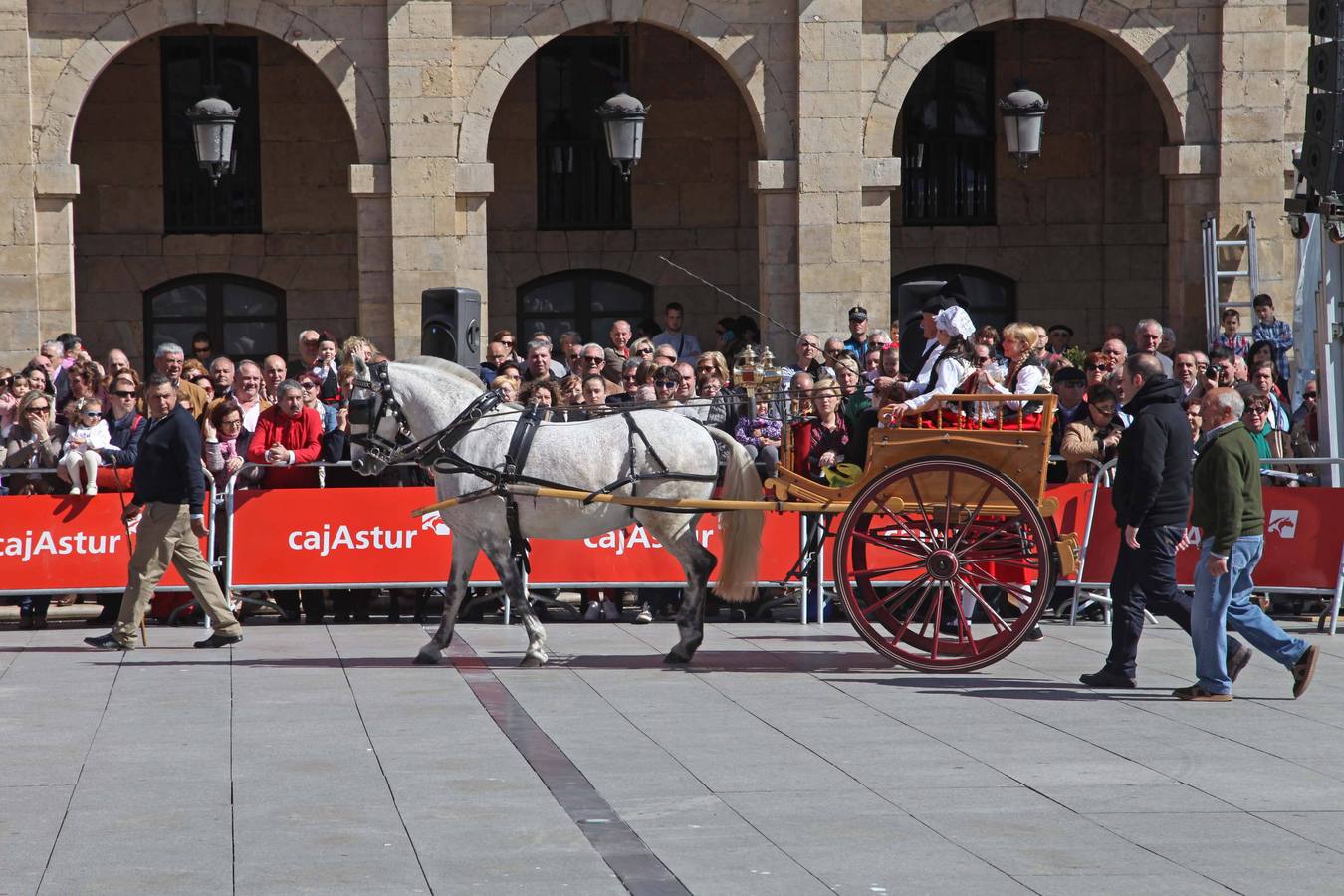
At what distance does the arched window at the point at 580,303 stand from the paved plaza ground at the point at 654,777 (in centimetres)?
1219

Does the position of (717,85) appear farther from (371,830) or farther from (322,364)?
(371,830)

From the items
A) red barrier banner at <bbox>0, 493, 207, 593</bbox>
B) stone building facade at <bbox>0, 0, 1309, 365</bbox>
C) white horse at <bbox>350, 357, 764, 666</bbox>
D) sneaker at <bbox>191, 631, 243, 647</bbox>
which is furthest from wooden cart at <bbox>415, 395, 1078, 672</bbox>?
stone building facade at <bbox>0, 0, 1309, 365</bbox>

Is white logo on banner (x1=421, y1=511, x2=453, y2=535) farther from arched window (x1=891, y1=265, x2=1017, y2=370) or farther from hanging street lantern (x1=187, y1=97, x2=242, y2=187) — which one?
arched window (x1=891, y1=265, x2=1017, y2=370)

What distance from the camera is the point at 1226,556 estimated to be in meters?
10.0

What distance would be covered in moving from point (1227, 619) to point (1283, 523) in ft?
11.1

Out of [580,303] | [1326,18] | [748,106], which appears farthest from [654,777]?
[580,303]

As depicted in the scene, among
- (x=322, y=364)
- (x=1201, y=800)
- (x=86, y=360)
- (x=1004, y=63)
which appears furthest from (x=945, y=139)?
(x=1201, y=800)

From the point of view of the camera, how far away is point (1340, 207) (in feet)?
42.9

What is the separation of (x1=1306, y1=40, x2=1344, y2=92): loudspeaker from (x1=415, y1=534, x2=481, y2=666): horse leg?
6.51 meters

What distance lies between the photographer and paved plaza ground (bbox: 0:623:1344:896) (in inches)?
266

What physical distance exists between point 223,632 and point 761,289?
9.16 metres

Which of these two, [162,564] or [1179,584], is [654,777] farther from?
[1179,584]

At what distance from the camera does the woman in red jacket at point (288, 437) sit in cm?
1435

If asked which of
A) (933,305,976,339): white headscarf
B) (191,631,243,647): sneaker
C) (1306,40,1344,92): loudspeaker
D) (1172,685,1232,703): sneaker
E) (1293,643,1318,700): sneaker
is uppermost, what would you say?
(1306,40,1344,92): loudspeaker
